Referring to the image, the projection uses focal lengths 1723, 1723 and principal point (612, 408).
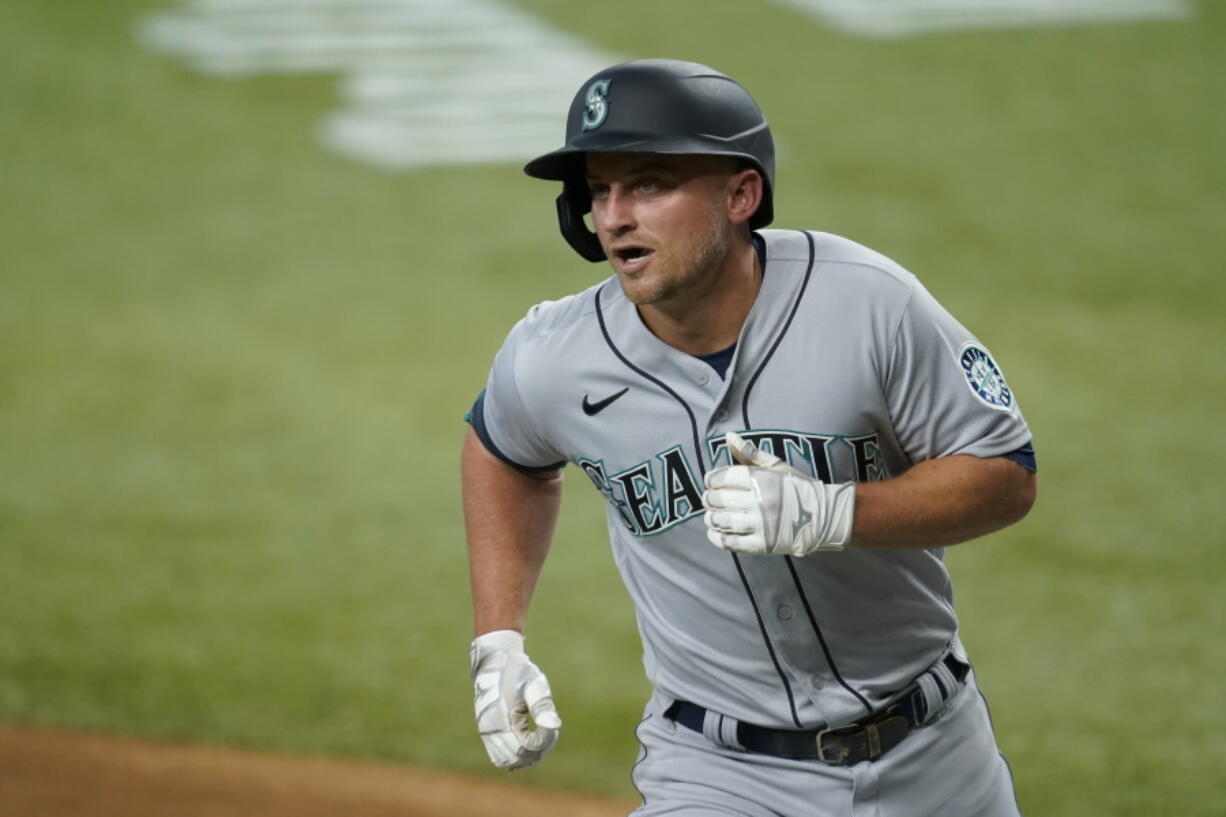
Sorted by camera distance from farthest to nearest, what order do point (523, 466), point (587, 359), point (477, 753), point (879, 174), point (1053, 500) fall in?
1. point (879, 174)
2. point (1053, 500)
3. point (477, 753)
4. point (523, 466)
5. point (587, 359)

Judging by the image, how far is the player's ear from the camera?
131 inches

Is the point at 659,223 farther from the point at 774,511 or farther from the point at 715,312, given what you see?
the point at 774,511

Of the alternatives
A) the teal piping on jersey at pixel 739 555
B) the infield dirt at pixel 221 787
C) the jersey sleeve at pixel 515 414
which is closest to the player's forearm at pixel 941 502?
the teal piping on jersey at pixel 739 555

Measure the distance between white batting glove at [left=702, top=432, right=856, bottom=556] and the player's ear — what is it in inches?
20.8

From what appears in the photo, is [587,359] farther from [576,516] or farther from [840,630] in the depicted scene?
[576,516]

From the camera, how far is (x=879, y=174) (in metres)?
11.5

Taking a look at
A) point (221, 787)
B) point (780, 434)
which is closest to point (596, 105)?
point (780, 434)

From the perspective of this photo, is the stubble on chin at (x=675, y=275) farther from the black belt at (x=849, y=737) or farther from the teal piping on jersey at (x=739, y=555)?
the black belt at (x=849, y=737)

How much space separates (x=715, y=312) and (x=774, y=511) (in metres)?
0.53

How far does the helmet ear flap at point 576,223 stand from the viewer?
356 centimetres

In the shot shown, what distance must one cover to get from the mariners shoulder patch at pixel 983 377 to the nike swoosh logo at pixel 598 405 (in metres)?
0.66

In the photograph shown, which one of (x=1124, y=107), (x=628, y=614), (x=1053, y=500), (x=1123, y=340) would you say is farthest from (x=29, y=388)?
(x=1124, y=107)

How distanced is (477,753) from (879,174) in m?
6.52

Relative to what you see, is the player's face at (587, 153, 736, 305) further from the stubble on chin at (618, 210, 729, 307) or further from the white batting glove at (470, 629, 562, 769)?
the white batting glove at (470, 629, 562, 769)
